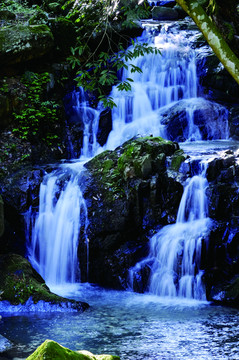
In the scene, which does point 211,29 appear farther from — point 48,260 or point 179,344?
point 48,260

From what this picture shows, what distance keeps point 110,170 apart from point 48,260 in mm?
2674

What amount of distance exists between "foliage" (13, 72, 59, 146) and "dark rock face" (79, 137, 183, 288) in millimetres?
3907

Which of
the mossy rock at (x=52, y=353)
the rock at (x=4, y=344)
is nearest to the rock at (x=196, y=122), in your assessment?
the rock at (x=4, y=344)

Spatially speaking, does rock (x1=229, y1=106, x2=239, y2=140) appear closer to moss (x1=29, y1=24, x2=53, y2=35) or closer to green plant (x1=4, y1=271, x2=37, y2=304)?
moss (x1=29, y1=24, x2=53, y2=35)

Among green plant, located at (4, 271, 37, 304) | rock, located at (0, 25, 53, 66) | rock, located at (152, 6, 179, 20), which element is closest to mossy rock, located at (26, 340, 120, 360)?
green plant, located at (4, 271, 37, 304)

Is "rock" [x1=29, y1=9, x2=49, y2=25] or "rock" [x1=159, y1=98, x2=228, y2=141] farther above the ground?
"rock" [x1=29, y1=9, x2=49, y2=25]

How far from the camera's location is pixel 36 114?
1334cm

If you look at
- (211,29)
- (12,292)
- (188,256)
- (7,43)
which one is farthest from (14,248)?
(211,29)

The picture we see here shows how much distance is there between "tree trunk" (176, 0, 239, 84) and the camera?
308cm

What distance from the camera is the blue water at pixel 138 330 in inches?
226

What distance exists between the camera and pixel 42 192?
36.2ft

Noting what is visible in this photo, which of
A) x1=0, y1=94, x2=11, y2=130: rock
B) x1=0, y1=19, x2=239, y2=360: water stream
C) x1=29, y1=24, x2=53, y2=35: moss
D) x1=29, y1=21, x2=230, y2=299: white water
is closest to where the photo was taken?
x1=0, y1=19, x2=239, y2=360: water stream

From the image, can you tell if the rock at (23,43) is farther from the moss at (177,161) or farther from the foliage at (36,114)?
the moss at (177,161)

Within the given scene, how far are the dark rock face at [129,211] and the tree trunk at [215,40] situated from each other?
678 cm
